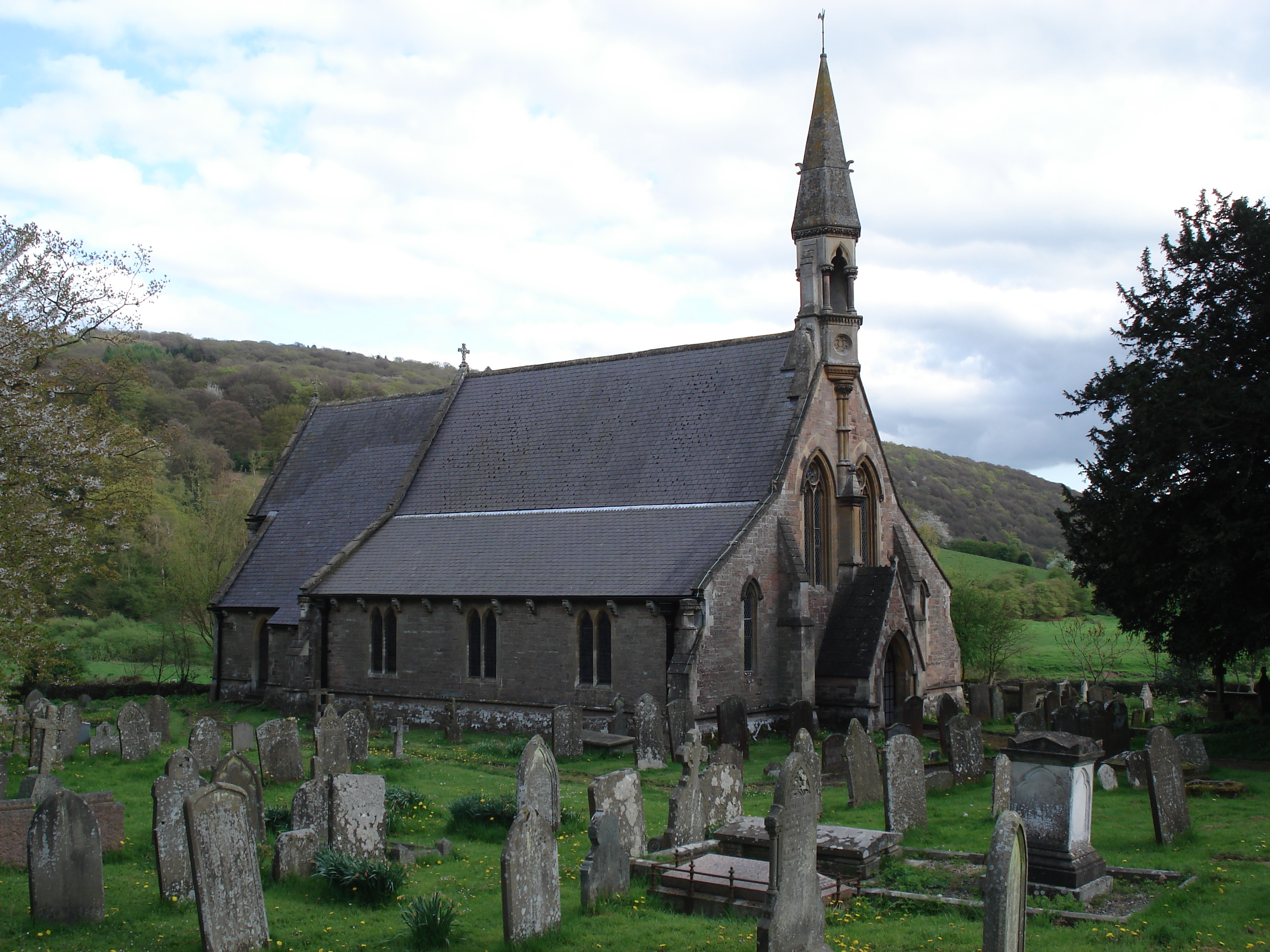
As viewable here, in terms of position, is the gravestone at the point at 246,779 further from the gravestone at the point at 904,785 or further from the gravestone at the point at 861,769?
the gravestone at the point at 861,769

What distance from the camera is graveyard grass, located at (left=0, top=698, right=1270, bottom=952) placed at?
1007 cm

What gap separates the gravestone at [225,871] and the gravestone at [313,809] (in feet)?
9.78

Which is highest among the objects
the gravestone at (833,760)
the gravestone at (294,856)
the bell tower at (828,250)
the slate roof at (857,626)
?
the bell tower at (828,250)

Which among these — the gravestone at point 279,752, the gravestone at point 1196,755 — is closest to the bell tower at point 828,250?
the gravestone at point 1196,755

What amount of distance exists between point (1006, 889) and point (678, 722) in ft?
50.4

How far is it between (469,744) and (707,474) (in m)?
9.35

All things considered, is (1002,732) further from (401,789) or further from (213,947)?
(213,947)

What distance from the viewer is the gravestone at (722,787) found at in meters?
14.9

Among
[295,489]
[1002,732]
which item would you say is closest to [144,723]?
[295,489]

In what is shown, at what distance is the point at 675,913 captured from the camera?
11.3m

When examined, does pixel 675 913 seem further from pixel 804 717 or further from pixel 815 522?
pixel 815 522

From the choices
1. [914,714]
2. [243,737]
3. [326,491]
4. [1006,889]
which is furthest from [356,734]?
[326,491]

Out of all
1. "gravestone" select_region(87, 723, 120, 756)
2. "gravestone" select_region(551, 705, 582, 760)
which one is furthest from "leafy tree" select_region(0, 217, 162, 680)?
"gravestone" select_region(551, 705, 582, 760)

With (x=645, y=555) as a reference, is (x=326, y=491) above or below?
above
